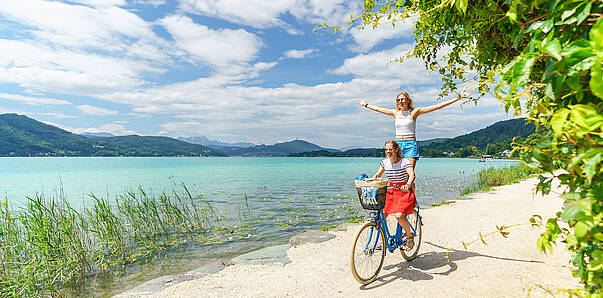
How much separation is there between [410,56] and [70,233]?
935cm

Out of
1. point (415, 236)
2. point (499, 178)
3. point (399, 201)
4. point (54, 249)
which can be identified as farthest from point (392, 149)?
point (499, 178)

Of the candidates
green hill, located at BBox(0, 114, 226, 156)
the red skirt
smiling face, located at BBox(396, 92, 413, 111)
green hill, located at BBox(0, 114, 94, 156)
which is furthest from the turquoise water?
green hill, located at BBox(0, 114, 94, 156)

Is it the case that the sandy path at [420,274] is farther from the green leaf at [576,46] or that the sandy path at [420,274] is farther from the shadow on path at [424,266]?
the green leaf at [576,46]

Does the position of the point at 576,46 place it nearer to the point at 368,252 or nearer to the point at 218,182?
the point at 368,252

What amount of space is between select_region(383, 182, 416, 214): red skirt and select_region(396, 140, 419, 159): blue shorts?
71 centimetres

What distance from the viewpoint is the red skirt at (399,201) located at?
5026mm

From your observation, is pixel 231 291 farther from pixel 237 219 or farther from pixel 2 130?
pixel 2 130

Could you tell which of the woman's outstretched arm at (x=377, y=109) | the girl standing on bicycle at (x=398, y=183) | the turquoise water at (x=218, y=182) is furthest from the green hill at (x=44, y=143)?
the girl standing on bicycle at (x=398, y=183)

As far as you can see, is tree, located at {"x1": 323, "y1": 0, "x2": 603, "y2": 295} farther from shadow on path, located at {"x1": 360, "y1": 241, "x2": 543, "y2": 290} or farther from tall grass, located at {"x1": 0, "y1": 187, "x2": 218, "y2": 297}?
tall grass, located at {"x1": 0, "y1": 187, "x2": 218, "y2": 297}

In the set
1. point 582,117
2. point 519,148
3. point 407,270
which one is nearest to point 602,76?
point 582,117

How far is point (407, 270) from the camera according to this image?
17.5 feet

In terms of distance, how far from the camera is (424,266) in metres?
5.48

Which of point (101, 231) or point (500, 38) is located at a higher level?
point (500, 38)

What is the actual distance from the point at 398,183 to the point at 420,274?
63.1 inches
